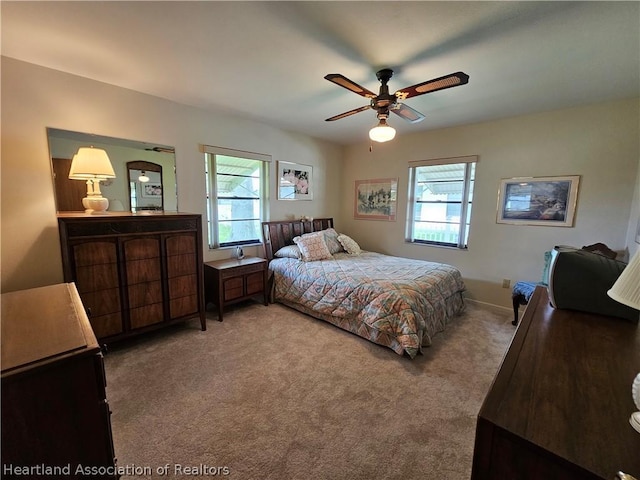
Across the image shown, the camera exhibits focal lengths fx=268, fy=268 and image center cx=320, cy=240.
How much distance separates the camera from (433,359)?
244 centimetres

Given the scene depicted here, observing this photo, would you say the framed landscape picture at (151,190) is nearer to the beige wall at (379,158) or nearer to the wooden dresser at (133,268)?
the beige wall at (379,158)

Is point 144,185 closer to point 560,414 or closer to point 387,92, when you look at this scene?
point 387,92

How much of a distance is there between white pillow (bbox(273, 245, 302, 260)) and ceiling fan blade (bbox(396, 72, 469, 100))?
7.50ft

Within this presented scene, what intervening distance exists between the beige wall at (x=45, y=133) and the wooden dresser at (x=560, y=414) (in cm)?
328

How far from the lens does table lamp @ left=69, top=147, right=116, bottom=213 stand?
232 cm

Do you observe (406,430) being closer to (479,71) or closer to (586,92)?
(479,71)

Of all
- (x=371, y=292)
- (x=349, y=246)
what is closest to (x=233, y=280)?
(x=371, y=292)

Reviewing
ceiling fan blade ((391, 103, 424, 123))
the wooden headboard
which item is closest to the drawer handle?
ceiling fan blade ((391, 103, 424, 123))

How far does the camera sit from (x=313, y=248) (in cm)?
373

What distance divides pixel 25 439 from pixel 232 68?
8.10 ft

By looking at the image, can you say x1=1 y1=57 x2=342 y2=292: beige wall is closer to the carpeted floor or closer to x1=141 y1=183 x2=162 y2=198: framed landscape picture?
x1=141 y1=183 x2=162 y2=198: framed landscape picture

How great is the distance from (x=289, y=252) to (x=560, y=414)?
326cm

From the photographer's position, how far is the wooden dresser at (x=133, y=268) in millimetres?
2162

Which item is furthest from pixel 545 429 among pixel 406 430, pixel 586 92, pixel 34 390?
pixel 586 92
